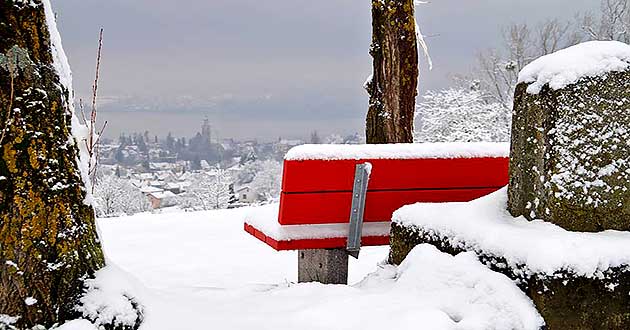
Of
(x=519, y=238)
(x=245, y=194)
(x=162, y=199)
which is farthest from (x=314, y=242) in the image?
(x=162, y=199)

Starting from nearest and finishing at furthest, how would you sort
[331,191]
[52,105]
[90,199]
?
[52,105] < [90,199] < [331,191]

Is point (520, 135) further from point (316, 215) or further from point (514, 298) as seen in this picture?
point (316, 215)

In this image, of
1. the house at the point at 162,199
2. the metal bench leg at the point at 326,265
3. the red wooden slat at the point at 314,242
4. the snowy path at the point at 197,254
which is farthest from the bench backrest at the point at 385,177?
the house at the point at 162,199

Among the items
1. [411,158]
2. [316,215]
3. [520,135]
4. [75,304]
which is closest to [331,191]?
[316,215]

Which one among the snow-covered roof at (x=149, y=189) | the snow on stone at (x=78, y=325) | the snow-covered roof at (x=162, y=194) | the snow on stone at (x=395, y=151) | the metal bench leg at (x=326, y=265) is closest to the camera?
the snow on stone at (x=78, y=325)

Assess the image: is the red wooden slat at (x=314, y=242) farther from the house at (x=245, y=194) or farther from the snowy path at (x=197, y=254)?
the house at (x=245, y=194)

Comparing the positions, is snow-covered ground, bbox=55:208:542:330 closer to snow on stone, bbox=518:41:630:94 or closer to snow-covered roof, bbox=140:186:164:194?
snow on stone, bbox=518:41:630:94

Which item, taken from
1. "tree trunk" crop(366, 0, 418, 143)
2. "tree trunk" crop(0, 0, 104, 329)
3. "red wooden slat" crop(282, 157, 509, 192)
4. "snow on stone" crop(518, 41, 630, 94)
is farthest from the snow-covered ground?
"tree trunk" crop(366, 0, 418, 143)

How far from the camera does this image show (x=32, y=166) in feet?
6.97

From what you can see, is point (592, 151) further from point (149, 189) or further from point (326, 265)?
point (149, 189)

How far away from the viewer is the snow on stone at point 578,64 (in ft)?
7.92

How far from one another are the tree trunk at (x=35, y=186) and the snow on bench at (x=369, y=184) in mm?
1239

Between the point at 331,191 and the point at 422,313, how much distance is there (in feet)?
4.20

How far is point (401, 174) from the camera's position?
140 inches
